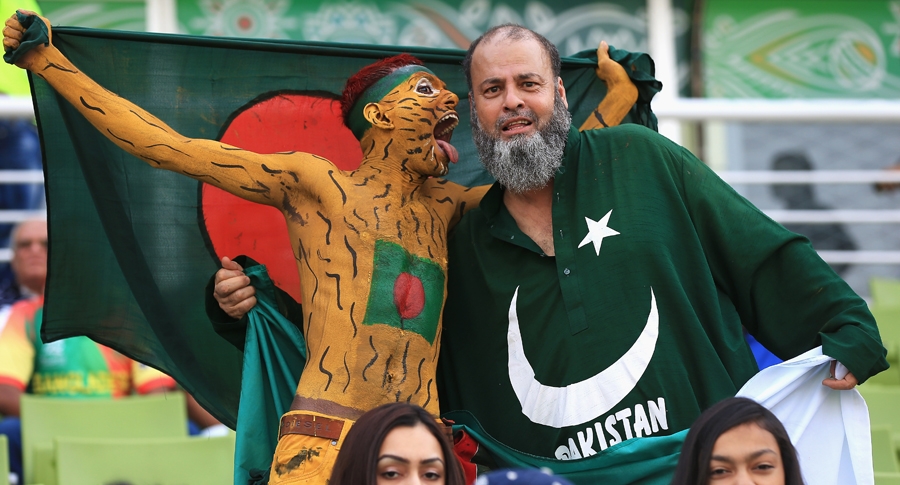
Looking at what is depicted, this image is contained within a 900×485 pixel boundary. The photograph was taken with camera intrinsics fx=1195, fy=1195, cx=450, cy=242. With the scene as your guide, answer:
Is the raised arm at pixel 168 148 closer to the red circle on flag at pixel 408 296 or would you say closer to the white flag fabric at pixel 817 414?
the red circle on flag at pixel 408 296

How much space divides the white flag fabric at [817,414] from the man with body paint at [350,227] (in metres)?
0.95

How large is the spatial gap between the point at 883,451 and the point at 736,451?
2140 mm

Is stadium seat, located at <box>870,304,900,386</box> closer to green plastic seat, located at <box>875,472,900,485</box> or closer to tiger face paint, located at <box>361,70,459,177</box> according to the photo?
green plastic seat, located at <box>875,472,900,485</box>

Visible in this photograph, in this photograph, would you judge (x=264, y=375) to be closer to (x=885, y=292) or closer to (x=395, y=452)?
(x=395, y=452)

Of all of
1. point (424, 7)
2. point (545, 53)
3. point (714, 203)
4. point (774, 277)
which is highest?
point (424, 7)

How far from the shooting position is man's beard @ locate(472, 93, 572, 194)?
3691mm

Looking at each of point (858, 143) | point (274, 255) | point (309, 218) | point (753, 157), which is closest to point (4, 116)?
point (274, 255)

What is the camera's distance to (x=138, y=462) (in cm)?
466

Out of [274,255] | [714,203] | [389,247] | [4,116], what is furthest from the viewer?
[4,116]

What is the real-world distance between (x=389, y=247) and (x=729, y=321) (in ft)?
3.57

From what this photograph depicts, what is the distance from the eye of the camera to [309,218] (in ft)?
11.3

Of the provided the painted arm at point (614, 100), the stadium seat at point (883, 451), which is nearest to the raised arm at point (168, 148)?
the painted arm at point (614, 100)

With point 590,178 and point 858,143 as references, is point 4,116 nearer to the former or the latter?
point 590,178

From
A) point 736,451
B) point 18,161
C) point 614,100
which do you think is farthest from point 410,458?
point 18,161
